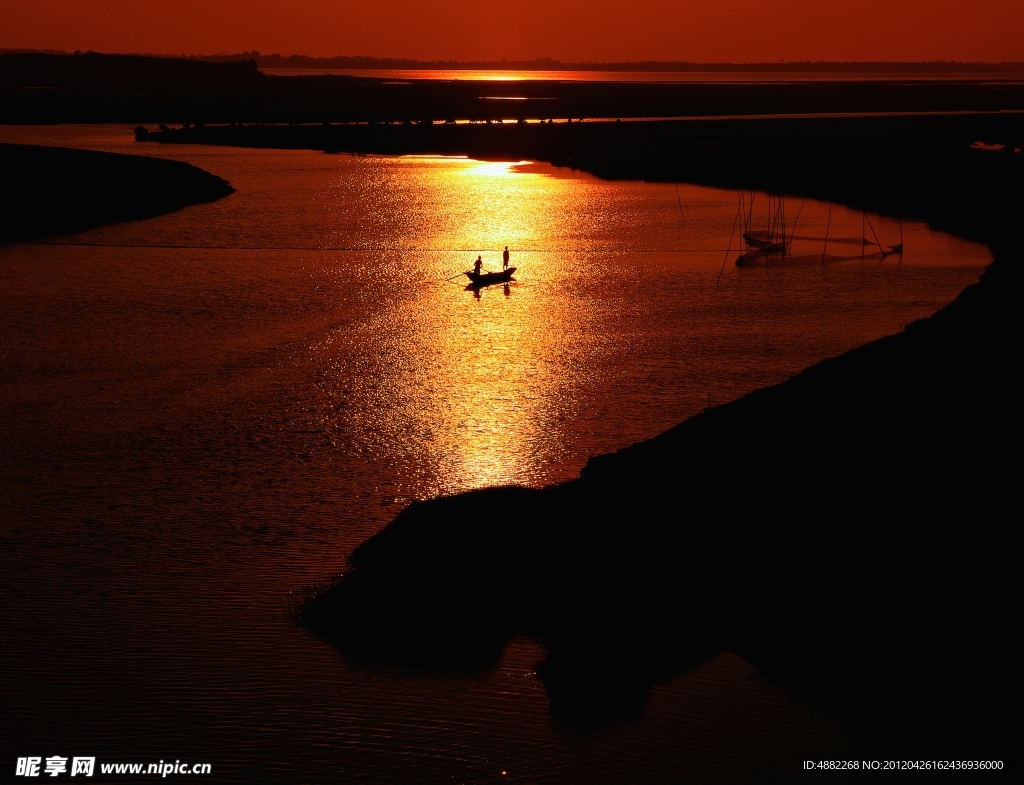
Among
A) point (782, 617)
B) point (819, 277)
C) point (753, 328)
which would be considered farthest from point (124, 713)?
point (819, 277)

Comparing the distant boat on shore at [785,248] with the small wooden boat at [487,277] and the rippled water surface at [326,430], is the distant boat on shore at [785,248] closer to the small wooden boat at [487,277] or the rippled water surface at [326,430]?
the rippled water surface at [326,430]

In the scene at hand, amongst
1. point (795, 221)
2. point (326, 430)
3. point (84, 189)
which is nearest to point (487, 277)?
point (326, 430)

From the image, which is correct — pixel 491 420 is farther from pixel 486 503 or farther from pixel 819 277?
pixel 819 277

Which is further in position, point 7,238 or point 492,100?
point 492,100

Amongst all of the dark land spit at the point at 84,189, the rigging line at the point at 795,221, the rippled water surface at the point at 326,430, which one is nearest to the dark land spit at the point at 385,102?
the dark land spit at the point at 84,189

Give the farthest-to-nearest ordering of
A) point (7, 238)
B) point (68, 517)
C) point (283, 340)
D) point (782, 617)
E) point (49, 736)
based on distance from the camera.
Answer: point (7, 238)
point (283, 340)
point (68, 517)
point (782, 617)
point (49, 736)

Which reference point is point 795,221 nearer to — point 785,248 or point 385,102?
point 785,248
